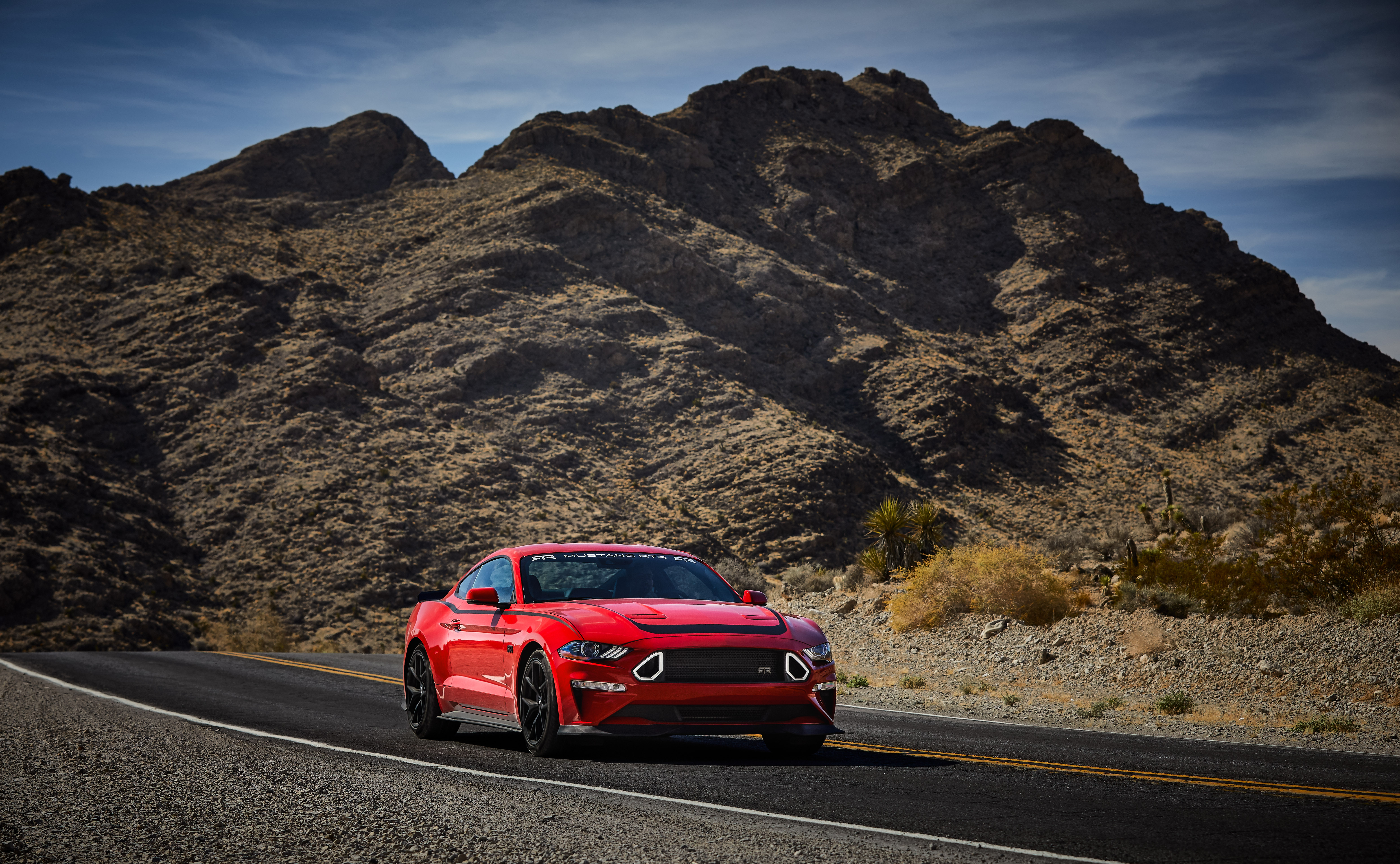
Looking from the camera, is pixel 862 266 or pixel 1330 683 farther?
pixel 862 266

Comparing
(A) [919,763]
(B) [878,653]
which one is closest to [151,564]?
(B) [878,653]

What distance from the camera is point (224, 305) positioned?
56938 millimetres

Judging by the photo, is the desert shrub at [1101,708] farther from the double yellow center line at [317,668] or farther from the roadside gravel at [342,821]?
the double yellow center line at [317,668]

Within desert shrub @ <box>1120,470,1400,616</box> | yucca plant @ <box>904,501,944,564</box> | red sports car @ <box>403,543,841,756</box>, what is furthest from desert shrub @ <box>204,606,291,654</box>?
red sports car @ <box>403,543,841,756</box>

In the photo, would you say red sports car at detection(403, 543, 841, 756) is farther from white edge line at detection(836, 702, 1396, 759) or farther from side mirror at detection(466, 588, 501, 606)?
white edge line at detection(836, 702, 1396, 759)

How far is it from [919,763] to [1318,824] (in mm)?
3017

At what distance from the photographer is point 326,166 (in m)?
81.6

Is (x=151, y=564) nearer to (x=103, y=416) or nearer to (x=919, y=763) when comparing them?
(x=103, y=416)

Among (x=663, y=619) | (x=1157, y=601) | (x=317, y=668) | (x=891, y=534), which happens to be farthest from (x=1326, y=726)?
(x=891, y=534)

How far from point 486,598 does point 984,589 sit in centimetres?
1499

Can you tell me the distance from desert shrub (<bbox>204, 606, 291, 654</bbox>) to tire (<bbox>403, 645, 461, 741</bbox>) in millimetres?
27773

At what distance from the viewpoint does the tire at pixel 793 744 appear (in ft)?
28.7

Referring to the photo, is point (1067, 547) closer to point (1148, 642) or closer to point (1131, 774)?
point (1148, 642)

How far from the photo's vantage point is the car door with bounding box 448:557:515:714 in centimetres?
903
